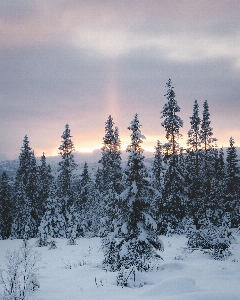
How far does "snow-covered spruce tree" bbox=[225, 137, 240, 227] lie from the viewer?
33.7 meters

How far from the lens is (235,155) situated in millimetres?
35969

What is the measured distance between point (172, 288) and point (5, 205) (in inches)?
1659

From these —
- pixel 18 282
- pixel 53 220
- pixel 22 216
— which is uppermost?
pixel 18 282

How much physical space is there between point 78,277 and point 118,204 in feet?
12.2

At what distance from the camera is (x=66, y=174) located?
123 ft

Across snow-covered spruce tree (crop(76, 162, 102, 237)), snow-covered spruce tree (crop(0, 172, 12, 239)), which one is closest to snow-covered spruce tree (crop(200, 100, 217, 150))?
snow-covered spruce tree (crop(76, 162, 102, 237))

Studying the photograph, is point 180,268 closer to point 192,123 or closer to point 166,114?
point 166,114

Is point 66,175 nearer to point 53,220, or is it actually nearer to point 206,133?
point 53,220

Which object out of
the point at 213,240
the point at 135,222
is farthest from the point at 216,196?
the point at 135,222

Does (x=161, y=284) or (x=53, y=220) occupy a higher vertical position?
(x=161, y=284)

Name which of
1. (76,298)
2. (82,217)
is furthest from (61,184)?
(76,298)

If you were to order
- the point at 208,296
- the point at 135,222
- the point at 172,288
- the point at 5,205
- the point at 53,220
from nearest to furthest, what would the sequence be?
the point at 208,296, the point at 172,288, the point at 135,222, the point at 53,220, the point at 5,205

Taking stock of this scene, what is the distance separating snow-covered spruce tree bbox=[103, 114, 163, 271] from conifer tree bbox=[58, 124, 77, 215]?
2567 centimetres

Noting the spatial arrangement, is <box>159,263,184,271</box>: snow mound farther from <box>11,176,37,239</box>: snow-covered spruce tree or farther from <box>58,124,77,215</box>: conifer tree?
<box>11,176,37,239</box>: snow-covered spruce tree
